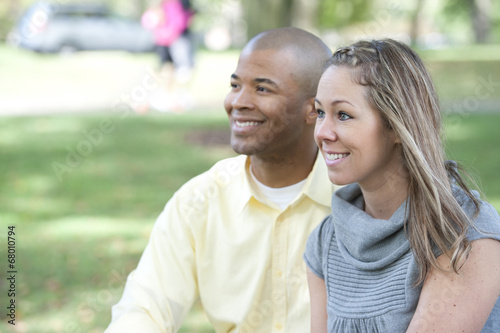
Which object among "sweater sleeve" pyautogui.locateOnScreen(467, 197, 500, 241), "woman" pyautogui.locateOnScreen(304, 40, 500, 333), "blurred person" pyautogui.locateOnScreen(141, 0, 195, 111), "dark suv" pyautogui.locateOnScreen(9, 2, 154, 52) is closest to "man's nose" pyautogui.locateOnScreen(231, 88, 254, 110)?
"woman" pyautogui.locateOnScreen(304, 40, 500, 333)

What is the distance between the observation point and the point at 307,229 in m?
2.89

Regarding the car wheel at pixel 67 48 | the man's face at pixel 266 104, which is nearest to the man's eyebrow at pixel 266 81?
the man's face at pixel 266 104

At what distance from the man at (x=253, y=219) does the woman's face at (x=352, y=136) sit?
23.3 inches

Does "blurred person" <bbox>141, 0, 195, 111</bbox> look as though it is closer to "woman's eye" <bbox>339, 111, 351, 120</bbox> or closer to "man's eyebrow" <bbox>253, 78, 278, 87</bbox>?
"man's eyebrow" <bbox>253, 78, 278, 87</bbox>

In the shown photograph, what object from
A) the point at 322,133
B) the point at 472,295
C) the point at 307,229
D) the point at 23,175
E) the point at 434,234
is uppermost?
the point at 322,133

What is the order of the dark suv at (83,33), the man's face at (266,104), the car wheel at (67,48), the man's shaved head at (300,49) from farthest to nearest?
the car wheel at (67,48), the dark suv at (83,33), the man's shaved head at (300,49), the man's face at (266,104)

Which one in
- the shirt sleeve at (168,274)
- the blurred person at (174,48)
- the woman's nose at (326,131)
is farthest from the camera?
the blurred person at (174,48)

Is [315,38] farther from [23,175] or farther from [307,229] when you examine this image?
[23,175]

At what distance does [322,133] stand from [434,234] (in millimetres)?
503

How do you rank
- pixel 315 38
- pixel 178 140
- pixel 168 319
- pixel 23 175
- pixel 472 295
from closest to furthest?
pixel 472 295
pixel 168 319
pixel 315 38
pixel 23 175
pixel 178 140

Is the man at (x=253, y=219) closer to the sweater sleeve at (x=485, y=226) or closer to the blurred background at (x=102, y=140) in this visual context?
the blurred background at (x=102, y=140)

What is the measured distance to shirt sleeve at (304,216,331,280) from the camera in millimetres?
2506

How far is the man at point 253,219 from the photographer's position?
9.36 ft

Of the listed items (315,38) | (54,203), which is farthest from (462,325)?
(54,203)
